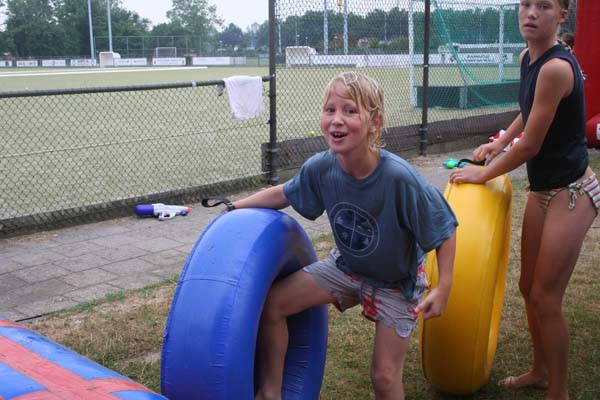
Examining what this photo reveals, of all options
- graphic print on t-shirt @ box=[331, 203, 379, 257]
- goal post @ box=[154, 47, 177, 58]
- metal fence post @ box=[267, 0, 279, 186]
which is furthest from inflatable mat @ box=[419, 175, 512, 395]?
goal post @ box=[154, 47, 177, 58]

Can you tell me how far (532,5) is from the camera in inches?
114

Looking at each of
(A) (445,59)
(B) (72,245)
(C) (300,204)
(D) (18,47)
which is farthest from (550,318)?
(D) (18,47)

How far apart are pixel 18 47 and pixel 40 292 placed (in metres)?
64.5

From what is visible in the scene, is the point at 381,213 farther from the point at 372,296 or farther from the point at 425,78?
the point at 425,78

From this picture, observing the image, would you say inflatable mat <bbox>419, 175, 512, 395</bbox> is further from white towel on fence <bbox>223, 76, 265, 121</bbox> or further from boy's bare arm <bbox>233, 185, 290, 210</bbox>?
white towel on fence <bbox>223, 76, 265, 121</bbox>

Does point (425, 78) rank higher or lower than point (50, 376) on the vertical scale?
higher

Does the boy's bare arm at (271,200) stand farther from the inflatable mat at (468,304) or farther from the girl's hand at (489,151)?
the girl's hand at (489,151)

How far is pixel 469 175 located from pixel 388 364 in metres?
1.13

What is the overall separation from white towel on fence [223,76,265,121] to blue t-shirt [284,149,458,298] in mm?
5063

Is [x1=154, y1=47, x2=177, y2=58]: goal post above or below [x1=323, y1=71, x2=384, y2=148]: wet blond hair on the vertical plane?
above

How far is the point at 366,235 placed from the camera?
108 inches

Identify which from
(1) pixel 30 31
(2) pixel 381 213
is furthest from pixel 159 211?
(1) pixel 30 31

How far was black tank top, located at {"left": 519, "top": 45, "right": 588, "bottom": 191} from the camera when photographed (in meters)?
2.96

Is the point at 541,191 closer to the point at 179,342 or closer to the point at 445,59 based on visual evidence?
the point at 179,342
